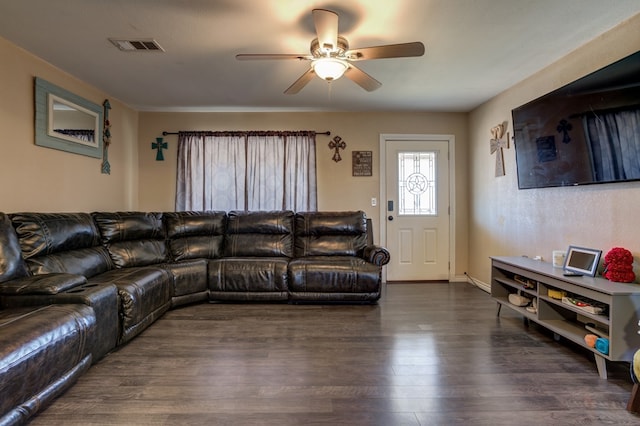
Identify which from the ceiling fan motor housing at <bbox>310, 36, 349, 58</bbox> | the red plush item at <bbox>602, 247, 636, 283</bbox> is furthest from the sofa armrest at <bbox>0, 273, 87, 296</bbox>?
the red plush item at <bbox>602, 247, 636, 283</bbox>

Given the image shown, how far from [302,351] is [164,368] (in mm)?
951

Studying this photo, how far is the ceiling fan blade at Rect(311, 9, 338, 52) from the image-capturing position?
1.86 meters

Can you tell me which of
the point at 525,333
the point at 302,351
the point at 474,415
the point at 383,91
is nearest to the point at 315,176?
the point at 383,91

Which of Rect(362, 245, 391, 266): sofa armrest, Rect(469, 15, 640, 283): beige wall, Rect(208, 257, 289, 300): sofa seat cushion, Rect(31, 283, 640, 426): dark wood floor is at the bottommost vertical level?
Rect(31, 283, 640, 426): dark wood floor

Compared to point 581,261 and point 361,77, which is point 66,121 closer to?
point 361,77

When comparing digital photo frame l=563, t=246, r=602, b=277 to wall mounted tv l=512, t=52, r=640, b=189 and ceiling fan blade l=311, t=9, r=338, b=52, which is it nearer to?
wall mounted tv l=512, t=52, r=640, b=189

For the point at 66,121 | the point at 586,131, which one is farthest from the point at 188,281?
the point at 586,131

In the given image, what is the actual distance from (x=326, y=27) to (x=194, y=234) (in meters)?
2.96

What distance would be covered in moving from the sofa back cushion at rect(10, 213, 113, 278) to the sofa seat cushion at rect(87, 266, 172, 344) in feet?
0.56

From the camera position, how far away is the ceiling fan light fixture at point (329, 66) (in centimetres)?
225

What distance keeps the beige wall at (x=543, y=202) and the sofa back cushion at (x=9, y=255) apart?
4.36 metres

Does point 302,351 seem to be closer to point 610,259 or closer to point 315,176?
point 610,259

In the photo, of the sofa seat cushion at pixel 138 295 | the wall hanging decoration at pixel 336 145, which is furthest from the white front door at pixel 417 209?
the sofa seat cushion at pixel 138 295

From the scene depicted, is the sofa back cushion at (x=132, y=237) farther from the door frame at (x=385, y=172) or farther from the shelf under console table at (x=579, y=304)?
the shelf under console table at (x=579, y=304)
